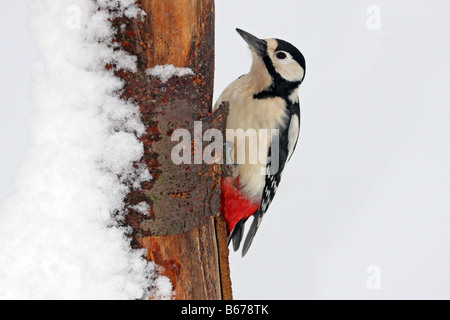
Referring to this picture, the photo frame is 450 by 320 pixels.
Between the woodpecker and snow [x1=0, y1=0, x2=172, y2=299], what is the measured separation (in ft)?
2.04

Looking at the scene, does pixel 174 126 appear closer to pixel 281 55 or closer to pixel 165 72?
pixel 165 72

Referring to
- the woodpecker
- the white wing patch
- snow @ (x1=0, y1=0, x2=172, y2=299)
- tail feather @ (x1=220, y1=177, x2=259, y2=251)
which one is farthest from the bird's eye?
snow @ (x1=0, y1=0, x2=172, y2=299)

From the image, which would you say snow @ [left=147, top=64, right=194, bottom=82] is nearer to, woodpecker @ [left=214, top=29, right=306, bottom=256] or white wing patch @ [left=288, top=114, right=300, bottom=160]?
woodpecker @ [left=214, top=29, right=306, bottom=256]

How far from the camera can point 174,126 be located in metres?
1.37

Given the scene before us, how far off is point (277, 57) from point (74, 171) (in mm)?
1067

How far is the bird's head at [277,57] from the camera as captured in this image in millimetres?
2029

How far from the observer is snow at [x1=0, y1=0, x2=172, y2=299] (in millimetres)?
1256

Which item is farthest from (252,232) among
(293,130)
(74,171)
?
(74,171)

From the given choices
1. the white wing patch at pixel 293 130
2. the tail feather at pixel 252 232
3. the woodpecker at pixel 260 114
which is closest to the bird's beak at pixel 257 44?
the woodpecker at pixel 260 114

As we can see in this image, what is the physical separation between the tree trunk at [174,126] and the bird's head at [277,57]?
594 millimetres

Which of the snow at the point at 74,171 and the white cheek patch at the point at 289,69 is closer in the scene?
the snow at the point at 74,171

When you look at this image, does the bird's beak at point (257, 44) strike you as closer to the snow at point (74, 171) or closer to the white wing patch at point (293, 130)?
the white wing patch at point (293, 130)

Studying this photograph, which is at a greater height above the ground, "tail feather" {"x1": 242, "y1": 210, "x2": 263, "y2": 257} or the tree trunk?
the tree trunk

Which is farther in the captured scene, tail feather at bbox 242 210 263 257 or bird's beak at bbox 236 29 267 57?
tail feather at bbox 242 210 263 257
